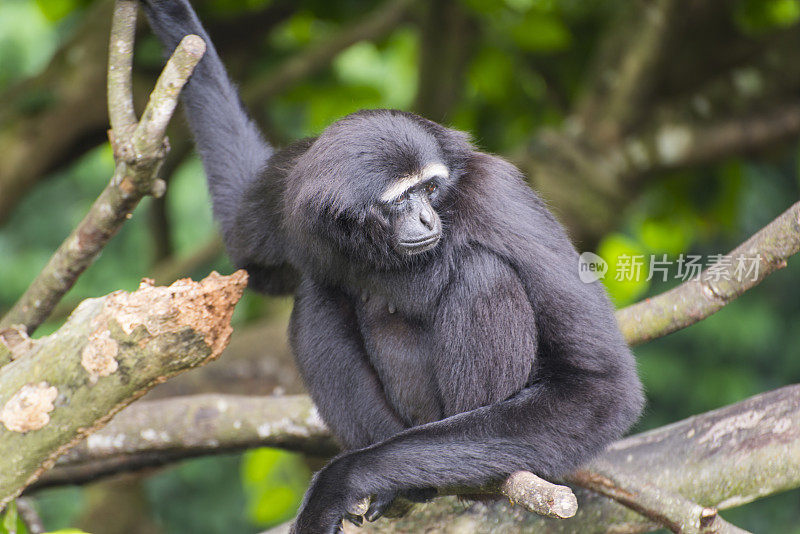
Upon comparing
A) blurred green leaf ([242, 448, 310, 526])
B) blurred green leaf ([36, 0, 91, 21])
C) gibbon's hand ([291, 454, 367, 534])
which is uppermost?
blurred green leaf ([36, 0, 91, 21])

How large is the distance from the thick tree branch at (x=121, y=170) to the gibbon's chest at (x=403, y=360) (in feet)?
3.33

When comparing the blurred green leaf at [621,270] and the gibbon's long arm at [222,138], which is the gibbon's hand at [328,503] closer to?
the gibbon's long arm at [222,138]

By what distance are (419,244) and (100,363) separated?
1.21 meters

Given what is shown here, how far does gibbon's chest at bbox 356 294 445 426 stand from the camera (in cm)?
337

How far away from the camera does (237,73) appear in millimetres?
6766

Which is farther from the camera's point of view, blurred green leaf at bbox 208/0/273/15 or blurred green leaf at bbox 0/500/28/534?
blurred green leaf at bbox 208/0/273/15

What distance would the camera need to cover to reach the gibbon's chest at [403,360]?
3367 millimetres

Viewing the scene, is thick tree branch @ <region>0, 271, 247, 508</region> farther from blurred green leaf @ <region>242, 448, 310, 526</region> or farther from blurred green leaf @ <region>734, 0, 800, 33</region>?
blurred green leaf @ <region>734, 0, 800, 33</region>

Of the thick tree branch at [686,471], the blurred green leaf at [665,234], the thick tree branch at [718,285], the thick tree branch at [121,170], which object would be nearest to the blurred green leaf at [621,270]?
the blurred green leaf at [665,234]

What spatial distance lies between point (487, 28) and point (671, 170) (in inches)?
74.9

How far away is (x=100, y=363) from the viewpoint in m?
2.45

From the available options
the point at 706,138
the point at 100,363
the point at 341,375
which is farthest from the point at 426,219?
the point at 706,138

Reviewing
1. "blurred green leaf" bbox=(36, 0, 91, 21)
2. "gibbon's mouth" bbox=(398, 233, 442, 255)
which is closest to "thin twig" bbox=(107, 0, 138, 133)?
"gibbon's mouth" bbox=(398, 233, 442, 255)

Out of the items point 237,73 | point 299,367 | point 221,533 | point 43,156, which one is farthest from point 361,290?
point 221,533
